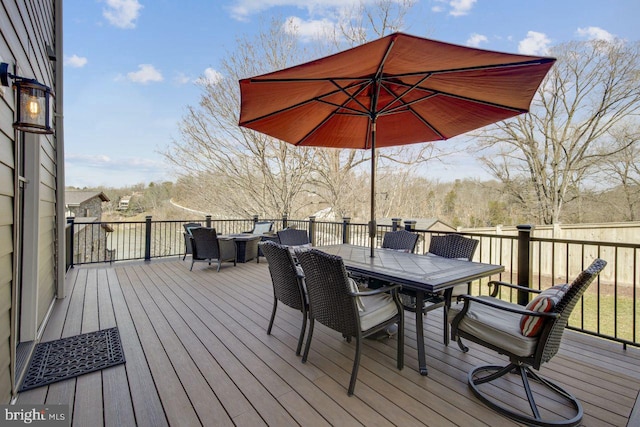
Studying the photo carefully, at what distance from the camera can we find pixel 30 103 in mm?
1680

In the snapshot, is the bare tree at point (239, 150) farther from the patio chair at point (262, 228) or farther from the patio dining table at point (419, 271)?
the patio dining table at point (419, 271)

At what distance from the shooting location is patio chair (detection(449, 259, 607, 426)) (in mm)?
1599

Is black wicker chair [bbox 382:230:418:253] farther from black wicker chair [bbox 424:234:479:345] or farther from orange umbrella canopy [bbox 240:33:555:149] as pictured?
orange umbrella canopy [bbox 240:33:555:149]

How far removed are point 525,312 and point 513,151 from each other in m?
11.8

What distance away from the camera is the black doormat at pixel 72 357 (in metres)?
2.05

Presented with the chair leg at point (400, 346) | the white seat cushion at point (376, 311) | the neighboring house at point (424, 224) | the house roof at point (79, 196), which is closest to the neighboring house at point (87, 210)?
the house roof at point (79, 196)

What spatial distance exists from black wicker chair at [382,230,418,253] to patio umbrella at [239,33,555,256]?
989 millimetres

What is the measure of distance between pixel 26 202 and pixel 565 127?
14.0m

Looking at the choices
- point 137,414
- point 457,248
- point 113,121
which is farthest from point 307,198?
point 113,121

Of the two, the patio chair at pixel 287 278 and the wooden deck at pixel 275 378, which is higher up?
the patio chair at pixel 287 278

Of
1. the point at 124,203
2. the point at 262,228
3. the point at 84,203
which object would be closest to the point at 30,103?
the point at 262,228

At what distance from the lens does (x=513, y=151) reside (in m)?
11.1

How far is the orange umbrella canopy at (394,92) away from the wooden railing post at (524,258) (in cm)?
127

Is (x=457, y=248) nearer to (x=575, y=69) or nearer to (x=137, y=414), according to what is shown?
(x=137, y=414)
